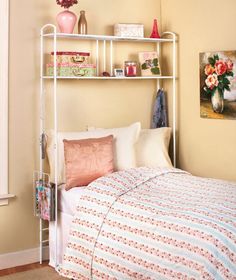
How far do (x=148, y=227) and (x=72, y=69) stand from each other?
1.50 metres

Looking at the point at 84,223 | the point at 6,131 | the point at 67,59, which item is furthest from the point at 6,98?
the point at 84,223

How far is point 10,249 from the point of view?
4312mm

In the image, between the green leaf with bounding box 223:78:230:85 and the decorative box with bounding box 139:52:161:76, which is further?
the decorative box with bounding box 139:52:161:76

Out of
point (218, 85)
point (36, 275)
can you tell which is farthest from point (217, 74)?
point (36, 275)

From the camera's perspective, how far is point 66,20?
4250 millimetres

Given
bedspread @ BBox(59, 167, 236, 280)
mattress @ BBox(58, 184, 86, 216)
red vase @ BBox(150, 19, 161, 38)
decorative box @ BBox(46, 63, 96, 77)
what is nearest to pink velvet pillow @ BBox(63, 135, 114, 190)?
mattress @ BBox(58, 184, 86, 216)

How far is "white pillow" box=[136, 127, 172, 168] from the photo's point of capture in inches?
178

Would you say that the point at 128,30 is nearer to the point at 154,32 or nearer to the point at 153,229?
the point at 154,32

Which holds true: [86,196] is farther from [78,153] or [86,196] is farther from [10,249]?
[10,249]

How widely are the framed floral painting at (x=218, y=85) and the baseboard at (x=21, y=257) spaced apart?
167 cm

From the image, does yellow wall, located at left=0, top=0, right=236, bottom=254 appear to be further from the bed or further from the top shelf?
the bed

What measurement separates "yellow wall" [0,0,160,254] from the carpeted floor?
0.24m

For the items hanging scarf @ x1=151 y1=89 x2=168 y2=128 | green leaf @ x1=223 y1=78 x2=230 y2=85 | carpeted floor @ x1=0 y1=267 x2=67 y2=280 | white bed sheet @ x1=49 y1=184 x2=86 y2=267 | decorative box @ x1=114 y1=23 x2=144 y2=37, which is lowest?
carpeted floor @ x1=0 y1=267 x2=67 y2=280

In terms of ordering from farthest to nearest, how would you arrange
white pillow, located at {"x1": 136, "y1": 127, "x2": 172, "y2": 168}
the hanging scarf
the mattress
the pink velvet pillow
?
the hanging scarf
white pillow, located at {"x1": 136, "y1": 127, "x2": 172, "y2": 168}
the pink velvet pillow
the mattress
